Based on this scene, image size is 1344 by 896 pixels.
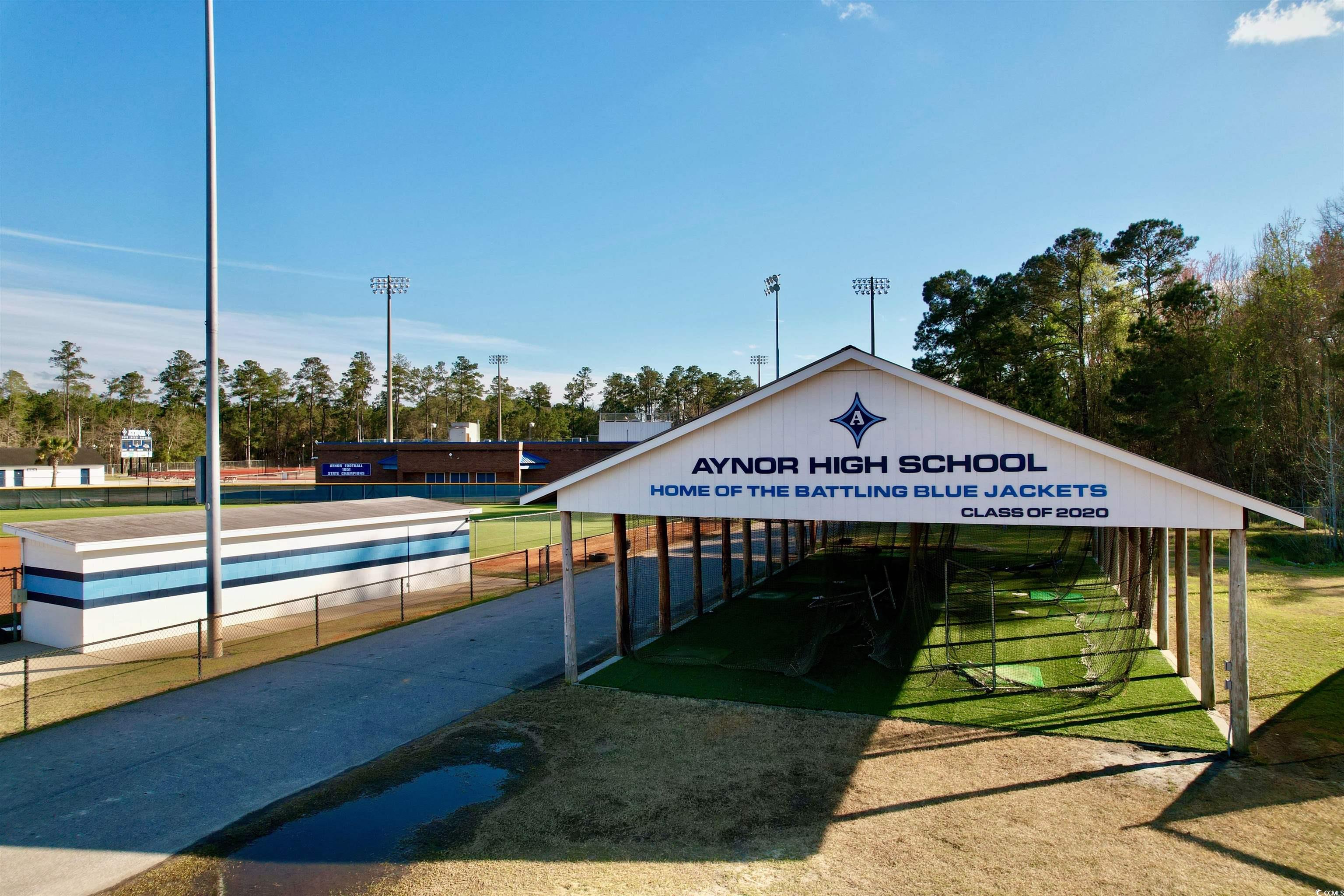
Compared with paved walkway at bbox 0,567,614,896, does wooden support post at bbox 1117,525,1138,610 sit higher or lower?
higher

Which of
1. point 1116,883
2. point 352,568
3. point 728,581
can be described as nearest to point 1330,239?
point 728,581

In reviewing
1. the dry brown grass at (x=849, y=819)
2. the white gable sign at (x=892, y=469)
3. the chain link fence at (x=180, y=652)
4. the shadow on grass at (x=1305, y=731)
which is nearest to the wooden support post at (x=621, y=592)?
the white gable sign at (x=892, y=469)

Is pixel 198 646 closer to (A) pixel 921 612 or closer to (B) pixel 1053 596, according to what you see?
(A) pixel 921 612

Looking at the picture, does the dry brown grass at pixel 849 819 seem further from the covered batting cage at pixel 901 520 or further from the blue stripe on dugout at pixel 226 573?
the blue stripe on dugout at pixel 226 573

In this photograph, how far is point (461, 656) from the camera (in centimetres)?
1348

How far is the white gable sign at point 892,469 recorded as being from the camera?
8938 millimetres

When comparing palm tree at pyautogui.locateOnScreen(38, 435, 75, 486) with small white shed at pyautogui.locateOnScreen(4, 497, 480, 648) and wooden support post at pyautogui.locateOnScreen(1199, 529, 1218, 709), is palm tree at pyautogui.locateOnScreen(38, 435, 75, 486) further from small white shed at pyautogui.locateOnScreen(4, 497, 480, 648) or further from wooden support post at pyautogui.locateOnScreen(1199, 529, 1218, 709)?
wooden support post at pyautogui.locateOnScreen(1199, 529, 1218, 709)

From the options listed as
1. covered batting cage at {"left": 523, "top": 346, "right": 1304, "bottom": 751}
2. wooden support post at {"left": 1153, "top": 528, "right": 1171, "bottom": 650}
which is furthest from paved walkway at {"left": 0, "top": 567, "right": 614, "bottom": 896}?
wooden support post at {"left": 1153, "top": 528, "right": 1171, "bottom": 650}

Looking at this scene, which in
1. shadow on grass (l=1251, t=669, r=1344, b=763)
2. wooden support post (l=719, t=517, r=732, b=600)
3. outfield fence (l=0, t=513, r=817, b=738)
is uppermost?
wooden support post (l=719, t=517, r=732, b=600)

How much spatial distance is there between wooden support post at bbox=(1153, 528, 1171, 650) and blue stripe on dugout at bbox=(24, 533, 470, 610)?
18.2 m

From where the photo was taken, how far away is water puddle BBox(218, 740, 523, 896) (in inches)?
243

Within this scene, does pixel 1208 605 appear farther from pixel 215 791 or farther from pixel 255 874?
pixel 215 791

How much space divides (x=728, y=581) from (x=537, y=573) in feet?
24.0

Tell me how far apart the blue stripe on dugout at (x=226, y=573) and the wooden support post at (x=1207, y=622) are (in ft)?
60.1
